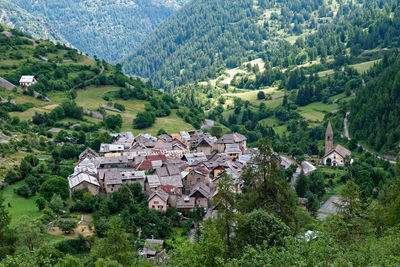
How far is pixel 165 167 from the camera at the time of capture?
279 ft

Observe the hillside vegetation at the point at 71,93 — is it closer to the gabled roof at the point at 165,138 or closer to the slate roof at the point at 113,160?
the gabled roof at the point at 165,138

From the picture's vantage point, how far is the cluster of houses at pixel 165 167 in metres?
73.8

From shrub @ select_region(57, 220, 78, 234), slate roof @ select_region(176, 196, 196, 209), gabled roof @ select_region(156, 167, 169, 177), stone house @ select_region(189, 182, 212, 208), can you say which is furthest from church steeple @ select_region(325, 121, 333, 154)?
shrub @ select_region(57, 220, 78, 234)

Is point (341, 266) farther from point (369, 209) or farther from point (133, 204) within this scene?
point (133, 204)

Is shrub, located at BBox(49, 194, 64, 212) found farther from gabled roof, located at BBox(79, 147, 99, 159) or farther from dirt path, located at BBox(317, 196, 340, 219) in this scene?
dirt path, located at BBox(317, 196, 340, 219)

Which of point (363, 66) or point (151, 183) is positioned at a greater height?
point (151, 183)

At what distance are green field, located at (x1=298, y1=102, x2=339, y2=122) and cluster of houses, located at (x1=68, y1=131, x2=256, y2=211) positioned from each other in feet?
152

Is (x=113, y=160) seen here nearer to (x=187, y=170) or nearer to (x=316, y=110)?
(x=187, y=170)

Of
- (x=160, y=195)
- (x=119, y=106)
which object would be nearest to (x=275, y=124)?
(x=119, y=106)

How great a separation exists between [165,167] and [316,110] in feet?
282

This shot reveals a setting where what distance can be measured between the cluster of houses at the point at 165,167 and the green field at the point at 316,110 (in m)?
46.3

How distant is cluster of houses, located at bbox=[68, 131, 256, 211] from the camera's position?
73812 millimetres

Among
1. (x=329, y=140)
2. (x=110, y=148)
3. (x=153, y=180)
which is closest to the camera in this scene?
(x=153, y=180)

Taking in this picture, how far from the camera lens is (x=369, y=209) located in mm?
41906
